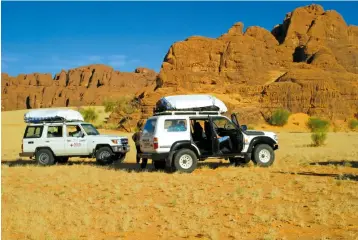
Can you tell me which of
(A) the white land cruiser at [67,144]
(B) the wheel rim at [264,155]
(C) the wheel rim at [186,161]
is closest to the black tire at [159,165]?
(A) the white land cruiser at [67,144]

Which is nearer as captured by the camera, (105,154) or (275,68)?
(105,154)

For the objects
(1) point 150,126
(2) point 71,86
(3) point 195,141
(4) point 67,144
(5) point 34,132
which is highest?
(2) point 71,86

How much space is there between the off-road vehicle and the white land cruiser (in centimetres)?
283

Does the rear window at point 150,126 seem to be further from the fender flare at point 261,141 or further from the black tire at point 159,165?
the fender flare at point 261,141

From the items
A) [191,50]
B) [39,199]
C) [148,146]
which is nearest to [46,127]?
[148,146]

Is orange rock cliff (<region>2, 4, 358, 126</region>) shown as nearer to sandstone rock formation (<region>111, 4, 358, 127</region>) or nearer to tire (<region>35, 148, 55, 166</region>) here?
sandstone rock formation (<region>111, 4, 358, 127</region>)

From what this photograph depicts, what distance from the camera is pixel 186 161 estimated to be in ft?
47.5

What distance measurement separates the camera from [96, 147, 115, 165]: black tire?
17.6 meters

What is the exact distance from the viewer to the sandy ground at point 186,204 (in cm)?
742

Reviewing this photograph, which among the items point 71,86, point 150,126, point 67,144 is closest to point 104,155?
point 67,144

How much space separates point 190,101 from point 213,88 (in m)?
58.9

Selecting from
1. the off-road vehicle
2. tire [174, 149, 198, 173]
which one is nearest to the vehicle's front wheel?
the off-road vehicle

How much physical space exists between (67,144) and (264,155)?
25.0 ft

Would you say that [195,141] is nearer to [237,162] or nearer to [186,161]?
[186,161]
